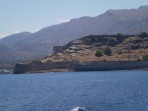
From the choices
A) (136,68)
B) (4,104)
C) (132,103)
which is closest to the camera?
(132,103)

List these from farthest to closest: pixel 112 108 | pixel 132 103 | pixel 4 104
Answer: pixel 4 104
pixel 132 103
pixel 112 108

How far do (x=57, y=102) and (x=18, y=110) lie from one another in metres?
10.0

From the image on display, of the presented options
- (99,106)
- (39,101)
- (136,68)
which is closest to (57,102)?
(39,101)

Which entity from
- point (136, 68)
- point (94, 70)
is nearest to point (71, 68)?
point (94, 70)

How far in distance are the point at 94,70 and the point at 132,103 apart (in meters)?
127

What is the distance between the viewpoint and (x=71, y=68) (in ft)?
642

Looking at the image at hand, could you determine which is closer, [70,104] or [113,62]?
[70,104]

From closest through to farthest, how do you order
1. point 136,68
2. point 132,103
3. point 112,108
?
point 112,108, point 132,103, point 136,68

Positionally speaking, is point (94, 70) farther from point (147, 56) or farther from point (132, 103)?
point (132, 103)

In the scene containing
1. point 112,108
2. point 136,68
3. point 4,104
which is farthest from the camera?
point 136,68

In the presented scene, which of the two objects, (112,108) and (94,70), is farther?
(94,70)

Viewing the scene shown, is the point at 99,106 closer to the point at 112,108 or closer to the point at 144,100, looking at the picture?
the point at 112,108

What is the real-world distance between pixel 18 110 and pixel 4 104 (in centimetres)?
876

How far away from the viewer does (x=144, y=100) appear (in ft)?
224
